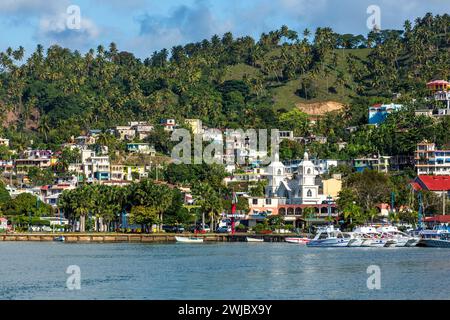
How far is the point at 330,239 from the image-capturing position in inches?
5069

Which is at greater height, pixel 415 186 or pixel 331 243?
pixel 415 186

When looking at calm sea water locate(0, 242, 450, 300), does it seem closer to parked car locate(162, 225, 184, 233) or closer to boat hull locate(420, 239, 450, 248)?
boat hull locate(420, 239, 450, 248)

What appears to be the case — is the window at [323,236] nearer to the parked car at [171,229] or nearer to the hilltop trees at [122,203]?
the hilltop trees at [122,203]

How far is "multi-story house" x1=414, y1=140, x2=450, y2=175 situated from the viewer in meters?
191

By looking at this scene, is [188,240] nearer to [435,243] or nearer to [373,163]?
[435,243]

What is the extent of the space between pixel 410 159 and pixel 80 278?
129203 millimetres

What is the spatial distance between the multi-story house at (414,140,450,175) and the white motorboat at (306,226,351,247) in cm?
6209

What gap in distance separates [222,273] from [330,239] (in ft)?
157

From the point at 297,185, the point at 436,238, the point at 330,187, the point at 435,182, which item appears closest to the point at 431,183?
the point at 435,182

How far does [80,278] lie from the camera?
7825 cm

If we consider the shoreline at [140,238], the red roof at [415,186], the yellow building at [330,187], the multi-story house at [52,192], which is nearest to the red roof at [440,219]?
the red roof at [415,186]

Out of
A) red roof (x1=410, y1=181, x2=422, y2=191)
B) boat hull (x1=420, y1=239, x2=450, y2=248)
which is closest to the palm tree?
boat hull (x1=420, y1=239, x2=450, y2=248)

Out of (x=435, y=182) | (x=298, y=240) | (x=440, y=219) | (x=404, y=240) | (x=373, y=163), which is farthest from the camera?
(x=373, y=163)

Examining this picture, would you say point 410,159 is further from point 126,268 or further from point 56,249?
point 126,268
